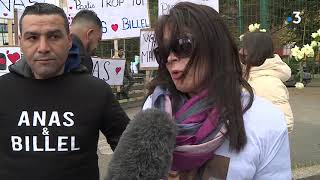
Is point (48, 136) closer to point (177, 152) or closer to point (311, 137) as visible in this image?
point (177, 152)

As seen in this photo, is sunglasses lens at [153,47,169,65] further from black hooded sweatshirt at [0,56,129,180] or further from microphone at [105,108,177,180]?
black hooded sweatshirt at [0,56,129,180]

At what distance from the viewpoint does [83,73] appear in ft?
8.25

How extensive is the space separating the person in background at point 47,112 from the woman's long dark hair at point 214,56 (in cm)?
81

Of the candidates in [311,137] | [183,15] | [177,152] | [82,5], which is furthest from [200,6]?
[311,137]

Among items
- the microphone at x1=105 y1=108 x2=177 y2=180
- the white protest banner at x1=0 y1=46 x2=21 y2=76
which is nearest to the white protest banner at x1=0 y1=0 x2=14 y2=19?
the white protest banner at x1=0 y1=46 x2=21 y2=76

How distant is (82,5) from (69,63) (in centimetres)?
483

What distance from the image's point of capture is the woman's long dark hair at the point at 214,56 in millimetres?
1596

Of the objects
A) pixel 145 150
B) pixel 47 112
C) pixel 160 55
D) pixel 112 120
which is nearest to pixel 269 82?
pixel 112 120

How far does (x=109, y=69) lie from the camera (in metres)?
6.98

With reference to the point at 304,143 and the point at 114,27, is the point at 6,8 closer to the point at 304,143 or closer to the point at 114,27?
the point at 114,27

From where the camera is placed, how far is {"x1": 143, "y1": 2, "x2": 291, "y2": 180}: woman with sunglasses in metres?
1.59

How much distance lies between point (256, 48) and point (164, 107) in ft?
8.28

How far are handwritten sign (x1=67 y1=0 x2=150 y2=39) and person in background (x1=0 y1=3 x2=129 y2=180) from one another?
451cm

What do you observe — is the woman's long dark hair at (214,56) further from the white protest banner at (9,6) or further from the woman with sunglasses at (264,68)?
the white protest banner at (9,6)
